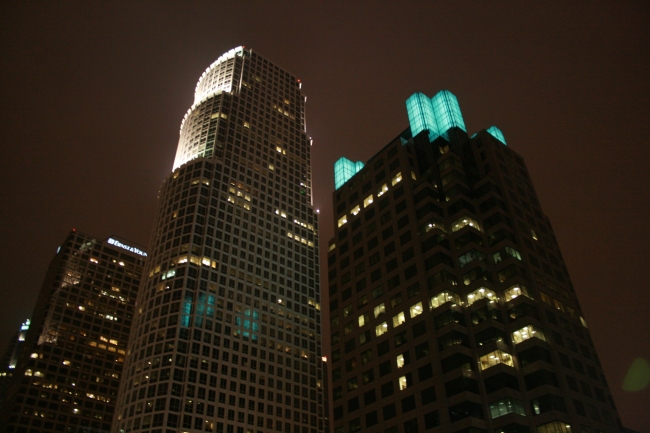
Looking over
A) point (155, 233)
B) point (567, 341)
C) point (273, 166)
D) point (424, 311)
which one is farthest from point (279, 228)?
point (567, 341)

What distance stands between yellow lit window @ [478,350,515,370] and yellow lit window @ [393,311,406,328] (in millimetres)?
14919

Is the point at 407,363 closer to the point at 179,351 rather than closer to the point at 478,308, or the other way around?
the point at 478,308

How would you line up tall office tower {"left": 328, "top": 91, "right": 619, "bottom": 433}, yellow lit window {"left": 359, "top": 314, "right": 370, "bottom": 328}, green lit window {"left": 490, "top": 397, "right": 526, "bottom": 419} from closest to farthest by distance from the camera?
1. green lit window {"left": 490, "top": 397, "right": 526, "bottom": 419}
2. tall office tower {"left": 328, "top": 91, "right": 619, "bottom": 433}
3. yellow lit window {"left": 359, "top": 314, "right": 370, "bottom": 328}

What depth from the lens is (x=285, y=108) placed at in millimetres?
193375

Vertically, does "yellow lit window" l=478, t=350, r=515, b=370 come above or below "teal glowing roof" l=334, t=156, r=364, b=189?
below

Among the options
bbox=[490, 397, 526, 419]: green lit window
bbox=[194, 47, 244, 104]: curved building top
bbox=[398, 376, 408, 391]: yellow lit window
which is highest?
bbox=[194, 47, 244, 104]: curved building top

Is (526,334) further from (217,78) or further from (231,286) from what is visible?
(217,78)

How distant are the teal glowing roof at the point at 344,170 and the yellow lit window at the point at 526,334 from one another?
2329 inches

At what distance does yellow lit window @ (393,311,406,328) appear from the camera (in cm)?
9588

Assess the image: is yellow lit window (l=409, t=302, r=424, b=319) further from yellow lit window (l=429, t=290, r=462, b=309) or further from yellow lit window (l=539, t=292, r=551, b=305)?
yellow lit window (l=539, t=292, r=551, b=305)

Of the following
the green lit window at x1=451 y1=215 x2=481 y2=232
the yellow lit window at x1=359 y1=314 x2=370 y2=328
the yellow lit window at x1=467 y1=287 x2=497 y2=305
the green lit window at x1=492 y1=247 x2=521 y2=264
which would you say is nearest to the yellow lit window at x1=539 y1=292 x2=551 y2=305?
the green lit window at x1=492 y1=247 x2=521 y2=264

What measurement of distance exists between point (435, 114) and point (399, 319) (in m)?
55.6

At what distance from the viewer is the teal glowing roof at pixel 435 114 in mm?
125188

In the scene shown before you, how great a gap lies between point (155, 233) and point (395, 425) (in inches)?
3576
